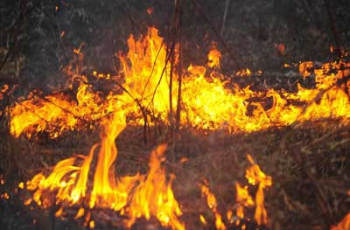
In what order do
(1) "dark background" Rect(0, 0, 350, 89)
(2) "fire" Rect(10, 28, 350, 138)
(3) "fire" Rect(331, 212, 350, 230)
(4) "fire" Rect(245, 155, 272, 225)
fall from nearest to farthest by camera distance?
(3) "fire" Rect(331, 212, 350, 230) < (4) "fire" Rect(245, 155, 272, 225) < (2) "fire" Rect(10, 28, 350, 138) < (1) "dark background" Rect(0, 0, 350, 89)

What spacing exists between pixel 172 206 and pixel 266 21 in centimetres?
505

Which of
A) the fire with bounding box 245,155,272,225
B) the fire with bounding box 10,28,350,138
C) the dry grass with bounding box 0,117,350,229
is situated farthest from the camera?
the fire with bounding box 10,28,350,138

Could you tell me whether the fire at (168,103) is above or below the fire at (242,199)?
above

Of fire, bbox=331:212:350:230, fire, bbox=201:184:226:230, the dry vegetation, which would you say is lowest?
fire, bbox=331:212:350:230

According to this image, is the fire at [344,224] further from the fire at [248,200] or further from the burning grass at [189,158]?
the fire at [248,200]

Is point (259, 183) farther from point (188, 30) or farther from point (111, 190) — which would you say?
point (188, 30)

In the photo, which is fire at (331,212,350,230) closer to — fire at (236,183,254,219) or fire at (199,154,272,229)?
fire at (199,154,272,229)

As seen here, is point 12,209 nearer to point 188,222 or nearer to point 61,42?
point 188,222

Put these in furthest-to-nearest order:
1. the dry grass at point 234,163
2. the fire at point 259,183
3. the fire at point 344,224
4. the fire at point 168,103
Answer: the fire at point 168,103 → the dry grass at point 234,163 → the fire at point 259,183 → the fire at point 344,224

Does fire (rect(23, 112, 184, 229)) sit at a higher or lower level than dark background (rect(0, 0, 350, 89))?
lower

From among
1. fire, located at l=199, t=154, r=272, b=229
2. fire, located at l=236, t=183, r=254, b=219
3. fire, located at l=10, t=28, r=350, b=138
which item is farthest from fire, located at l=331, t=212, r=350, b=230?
fire, located at l=10, t=28, r=350, b=138

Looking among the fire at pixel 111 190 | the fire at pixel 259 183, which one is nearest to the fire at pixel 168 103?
the fire at pixel 111 190

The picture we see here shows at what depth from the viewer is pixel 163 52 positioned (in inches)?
232

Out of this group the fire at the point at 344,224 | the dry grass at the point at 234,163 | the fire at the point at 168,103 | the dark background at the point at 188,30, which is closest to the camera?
the fire at the point at 344,224
